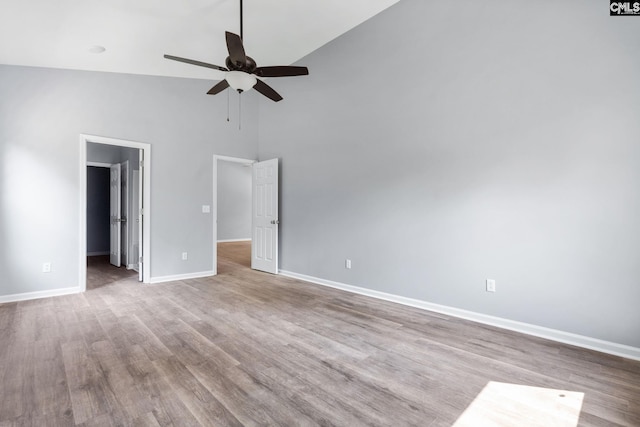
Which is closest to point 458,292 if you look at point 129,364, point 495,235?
point 495,235

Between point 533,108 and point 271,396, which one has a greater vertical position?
point 533,108

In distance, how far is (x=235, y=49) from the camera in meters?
2.63

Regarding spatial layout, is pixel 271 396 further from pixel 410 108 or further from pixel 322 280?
pixel 410 108

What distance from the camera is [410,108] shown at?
392 centimetres

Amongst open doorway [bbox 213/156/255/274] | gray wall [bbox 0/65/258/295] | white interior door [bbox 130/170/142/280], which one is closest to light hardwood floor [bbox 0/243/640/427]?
gray wall [bbox 0/65/258/295]

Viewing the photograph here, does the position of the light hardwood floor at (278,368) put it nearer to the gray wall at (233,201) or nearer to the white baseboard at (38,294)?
the white baseboard at (38,294)

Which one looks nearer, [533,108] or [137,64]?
[533,108]

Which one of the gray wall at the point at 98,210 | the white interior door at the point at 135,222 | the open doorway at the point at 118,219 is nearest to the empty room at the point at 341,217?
the open doorway at the point at 118,219

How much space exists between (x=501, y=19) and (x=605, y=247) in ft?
7.92

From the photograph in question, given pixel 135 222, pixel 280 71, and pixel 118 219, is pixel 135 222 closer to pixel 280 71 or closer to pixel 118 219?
pixel 118 219

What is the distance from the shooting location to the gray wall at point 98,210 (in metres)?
7.84

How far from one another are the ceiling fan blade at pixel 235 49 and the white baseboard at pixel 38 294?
3.94 metres

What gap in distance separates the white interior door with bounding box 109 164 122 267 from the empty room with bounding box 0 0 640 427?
0.90 metres

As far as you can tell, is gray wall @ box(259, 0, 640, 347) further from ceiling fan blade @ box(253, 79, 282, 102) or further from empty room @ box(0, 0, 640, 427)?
ceiling fan blade @ box(253, 79, 282, 102)
